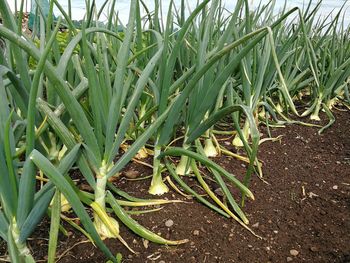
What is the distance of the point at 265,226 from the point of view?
96cm

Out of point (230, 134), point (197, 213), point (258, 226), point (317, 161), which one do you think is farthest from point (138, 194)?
point (317, 161)

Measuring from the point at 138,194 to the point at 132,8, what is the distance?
1.58ft

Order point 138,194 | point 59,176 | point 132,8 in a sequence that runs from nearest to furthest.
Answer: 1. point 59,176
2. point 132,8
3. point 138,194

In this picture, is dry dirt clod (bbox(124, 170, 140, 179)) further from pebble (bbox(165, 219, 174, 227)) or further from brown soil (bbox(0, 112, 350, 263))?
pebble (bbox(165, 219, 174, 227))

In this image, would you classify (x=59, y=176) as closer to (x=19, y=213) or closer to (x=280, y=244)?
(x=19, y=213)

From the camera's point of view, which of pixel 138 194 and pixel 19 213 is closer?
pixel 19 213

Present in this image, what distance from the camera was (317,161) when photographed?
1393mm

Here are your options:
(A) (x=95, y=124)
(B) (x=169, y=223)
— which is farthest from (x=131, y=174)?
(A) (x=95, y=124)

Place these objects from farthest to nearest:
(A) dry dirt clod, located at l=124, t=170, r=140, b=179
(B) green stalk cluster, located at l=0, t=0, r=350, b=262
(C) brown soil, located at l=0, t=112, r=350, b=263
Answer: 1. (A) dry dirt clod, located at l=124, t=170, r=140, b=179
2. (C) brown soil, located at l=0, t=112, r=350, b=263
3. (B) green stalk cluster, located at l=0, t=0, r=350, b=262

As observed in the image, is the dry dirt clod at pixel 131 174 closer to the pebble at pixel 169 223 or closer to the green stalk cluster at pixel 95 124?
the green stalk cluster at pixel 95 124

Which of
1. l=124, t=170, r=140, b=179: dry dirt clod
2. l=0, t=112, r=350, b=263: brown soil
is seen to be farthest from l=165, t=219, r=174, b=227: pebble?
l=124, t=170, r=140, b=179: dry dirt clod

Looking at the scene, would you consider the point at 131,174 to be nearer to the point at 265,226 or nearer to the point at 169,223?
the point at 169,223

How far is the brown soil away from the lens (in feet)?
2.76

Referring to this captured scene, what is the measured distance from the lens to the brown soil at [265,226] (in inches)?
33.1
